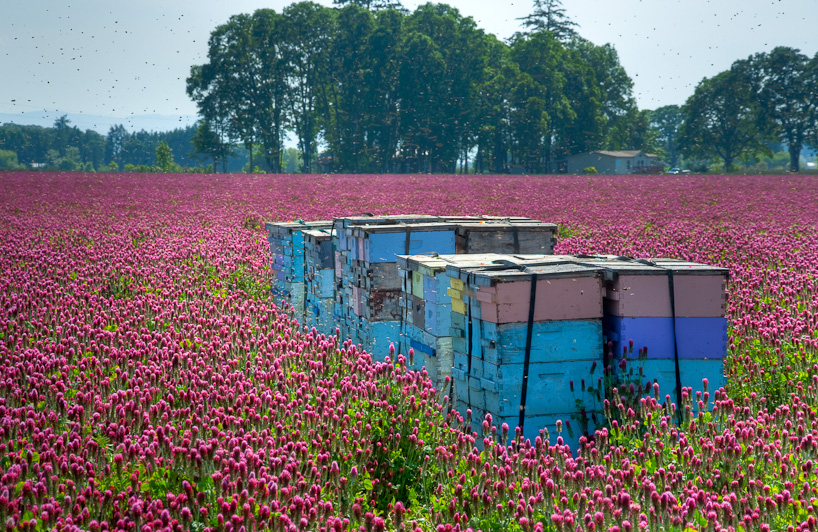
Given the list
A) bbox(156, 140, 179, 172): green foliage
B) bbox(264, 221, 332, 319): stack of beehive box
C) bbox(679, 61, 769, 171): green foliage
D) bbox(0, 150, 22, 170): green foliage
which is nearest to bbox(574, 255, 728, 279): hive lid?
bbox(264, 221, 332, 319): stack of beehive box

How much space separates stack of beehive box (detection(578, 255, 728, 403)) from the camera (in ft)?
16.6

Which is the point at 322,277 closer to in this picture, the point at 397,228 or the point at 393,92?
the point at 397,228

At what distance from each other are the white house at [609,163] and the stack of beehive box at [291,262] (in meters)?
71.1

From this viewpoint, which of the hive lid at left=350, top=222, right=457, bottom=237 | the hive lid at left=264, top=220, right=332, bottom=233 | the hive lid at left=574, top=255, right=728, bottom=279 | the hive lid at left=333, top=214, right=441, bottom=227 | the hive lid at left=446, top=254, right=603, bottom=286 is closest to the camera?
the hive lid at left=446, top=254, right=603, bottom=286

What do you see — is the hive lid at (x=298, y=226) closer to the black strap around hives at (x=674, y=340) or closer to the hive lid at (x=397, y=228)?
the hive lid at (x=397, y=228)

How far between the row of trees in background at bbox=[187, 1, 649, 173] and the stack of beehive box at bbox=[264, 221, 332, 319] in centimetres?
6748

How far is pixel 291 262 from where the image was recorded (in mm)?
9305

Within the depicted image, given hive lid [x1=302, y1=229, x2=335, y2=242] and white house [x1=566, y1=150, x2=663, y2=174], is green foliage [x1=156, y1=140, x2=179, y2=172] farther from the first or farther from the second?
hive lid [x1=302, y1=229, x2=335, y2=242]

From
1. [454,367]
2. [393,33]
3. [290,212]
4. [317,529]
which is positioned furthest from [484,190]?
[393,33]

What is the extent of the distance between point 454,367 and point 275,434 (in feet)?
5.05

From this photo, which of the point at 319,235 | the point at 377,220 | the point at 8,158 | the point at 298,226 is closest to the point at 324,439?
the point at 377,220

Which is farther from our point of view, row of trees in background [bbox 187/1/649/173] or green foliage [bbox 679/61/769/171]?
green foliage [bbox 679/61/769/171]

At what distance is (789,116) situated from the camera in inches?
3292

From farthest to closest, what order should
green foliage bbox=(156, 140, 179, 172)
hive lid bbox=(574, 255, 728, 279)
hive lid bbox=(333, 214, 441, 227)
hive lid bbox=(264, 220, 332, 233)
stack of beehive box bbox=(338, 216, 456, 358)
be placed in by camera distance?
green foliage bbox=(156, 140, 179, 172)
hive lid bbox=(264, 220, 332, 233)
hive lid bbox=(333, 214, 441, 227)
stack of beehive box bbox=(338, 216, 456, 358)
hive lid bbox=(574, 255, 728, 279)
